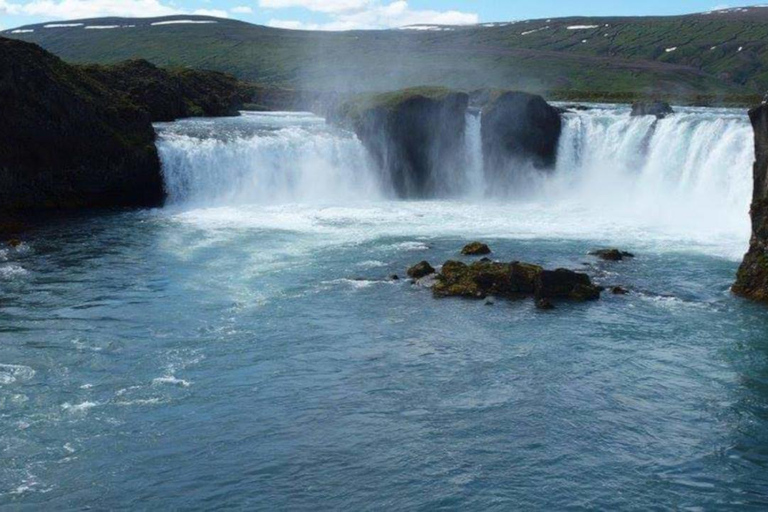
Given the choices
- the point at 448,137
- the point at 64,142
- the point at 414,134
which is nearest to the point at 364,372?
the point at 64,142

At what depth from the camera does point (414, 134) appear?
2589 inches

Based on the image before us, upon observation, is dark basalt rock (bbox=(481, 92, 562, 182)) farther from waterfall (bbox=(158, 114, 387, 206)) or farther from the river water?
the river water

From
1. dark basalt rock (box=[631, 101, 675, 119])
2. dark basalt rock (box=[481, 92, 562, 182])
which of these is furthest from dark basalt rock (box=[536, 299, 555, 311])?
A: dark basalt rock (box=[631, 101, 675, 119])

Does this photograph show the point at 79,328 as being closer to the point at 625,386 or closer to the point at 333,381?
the point at 333,381

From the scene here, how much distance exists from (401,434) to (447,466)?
194 cm

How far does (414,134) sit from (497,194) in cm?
809

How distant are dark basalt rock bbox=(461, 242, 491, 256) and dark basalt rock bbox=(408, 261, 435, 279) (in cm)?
411

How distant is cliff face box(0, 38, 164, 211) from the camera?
1984 inches

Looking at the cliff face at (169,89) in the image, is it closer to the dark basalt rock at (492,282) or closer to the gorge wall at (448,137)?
the gorge wall at (448,137)

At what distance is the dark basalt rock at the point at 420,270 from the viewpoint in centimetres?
3581

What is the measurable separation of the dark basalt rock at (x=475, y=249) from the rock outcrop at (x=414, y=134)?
24.3m

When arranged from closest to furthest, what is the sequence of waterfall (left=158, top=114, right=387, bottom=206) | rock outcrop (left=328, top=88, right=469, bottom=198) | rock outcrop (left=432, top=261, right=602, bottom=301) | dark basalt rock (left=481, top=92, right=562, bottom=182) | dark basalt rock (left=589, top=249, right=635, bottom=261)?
rock outcrop (left=432, top=261, right=602, bottom=301) < dark basalt rock (left=589, top=249, right=635, bottom=261) < waterfall (left=158, top=114, right=387, bottom=206) < rock outcrop (left=328, top=88, right=469, bottom=198) < dark basalt rock (left=481, top=92, right=562, bottom=182)

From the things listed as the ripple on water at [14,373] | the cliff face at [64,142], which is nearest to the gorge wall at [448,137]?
the cliff face at [64,142]

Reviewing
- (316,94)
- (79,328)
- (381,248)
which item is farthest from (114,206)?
(316,94)
